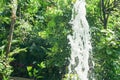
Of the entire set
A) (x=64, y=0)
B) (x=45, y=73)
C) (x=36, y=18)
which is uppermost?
(x=64, y=0)

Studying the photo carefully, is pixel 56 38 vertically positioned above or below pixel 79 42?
above

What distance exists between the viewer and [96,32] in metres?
9.30

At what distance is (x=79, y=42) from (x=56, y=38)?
639 millimetres

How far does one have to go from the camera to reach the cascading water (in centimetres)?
935

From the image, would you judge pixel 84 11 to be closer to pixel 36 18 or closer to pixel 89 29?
pixel 89 29

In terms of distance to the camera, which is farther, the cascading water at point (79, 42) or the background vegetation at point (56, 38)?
the cascading water at point (79, 42)

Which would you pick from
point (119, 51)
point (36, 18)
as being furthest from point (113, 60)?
point (36, 18)

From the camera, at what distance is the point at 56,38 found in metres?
9.64

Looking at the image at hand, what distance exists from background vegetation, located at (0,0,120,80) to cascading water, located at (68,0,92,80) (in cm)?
16

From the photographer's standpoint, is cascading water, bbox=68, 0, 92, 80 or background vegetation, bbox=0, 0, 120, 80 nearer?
background vegetation, bbox=0, 0, 120, 80

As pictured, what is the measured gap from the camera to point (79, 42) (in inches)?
383

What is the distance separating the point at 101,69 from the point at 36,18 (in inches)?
189

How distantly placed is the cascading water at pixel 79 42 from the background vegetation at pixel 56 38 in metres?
0.16

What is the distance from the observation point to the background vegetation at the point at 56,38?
8914mm
